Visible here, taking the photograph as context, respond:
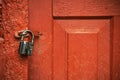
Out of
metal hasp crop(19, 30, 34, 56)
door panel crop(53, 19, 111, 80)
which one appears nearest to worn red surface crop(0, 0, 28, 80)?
metal hasp crop(19, 30, 34, 56)

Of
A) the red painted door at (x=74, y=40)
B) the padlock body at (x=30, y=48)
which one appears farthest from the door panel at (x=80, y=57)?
the padlock body at (x=30, y=48)

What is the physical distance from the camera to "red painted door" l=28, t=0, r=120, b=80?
124cm

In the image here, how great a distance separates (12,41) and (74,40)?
332mm

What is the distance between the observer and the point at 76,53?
1.24 meters

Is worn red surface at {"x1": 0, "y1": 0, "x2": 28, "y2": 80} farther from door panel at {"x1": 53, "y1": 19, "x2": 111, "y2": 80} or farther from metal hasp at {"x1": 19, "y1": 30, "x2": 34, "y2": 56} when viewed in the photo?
door panel at {"x1": 53, "y1": 19, "x2": 111, "y2": 80}

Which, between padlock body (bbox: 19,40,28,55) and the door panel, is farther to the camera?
the door panel

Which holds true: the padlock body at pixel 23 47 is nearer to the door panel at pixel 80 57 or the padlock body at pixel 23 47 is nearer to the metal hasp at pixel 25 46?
the metal hasp at pixel 25 46

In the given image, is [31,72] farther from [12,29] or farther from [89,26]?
[89,26]

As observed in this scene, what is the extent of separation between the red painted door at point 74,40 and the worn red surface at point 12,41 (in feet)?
0.24

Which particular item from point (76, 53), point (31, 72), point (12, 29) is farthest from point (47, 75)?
point (12, 29)

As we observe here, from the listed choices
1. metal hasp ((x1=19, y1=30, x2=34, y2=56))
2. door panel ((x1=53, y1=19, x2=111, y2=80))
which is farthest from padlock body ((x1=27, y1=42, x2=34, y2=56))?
door panel ((x1=53, y1=19, x2=111, y2=80))

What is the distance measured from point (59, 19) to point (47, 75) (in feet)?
1.03

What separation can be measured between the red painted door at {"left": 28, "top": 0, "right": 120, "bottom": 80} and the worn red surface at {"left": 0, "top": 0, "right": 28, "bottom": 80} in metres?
0.07

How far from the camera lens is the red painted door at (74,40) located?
4.05ft
